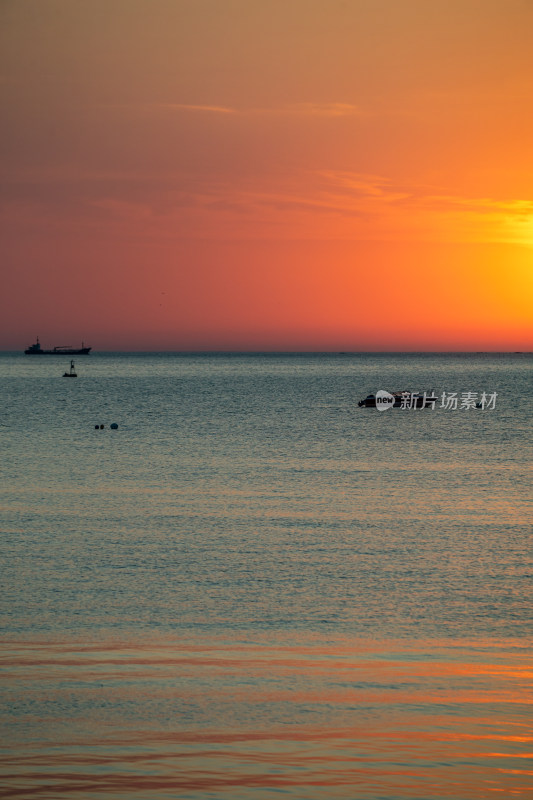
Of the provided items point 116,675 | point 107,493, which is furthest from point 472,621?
point 107,493

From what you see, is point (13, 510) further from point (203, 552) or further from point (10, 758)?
point (10, 758)

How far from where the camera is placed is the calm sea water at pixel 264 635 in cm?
1202

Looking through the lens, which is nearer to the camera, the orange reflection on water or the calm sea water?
the orange reflection on water

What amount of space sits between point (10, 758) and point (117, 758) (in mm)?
1593

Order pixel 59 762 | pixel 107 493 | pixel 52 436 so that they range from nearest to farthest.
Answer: pixel 59 762
pixel 107 493
pixel 52 436

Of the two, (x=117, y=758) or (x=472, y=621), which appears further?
(x=472, y=621)

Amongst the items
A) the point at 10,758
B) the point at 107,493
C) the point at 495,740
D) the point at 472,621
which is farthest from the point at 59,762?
the point at 107,493

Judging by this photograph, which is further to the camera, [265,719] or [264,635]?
[264,635]

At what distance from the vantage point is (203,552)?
93.4 ft

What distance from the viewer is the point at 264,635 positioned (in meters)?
19.4

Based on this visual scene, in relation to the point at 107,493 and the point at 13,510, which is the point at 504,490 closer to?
the point at 107,493

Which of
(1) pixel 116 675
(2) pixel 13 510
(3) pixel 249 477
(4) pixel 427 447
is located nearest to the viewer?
(1) pixel 116 675

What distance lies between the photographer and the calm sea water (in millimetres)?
12023

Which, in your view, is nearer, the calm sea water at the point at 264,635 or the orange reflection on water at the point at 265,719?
the orange reflection on water at the point at 265,719
